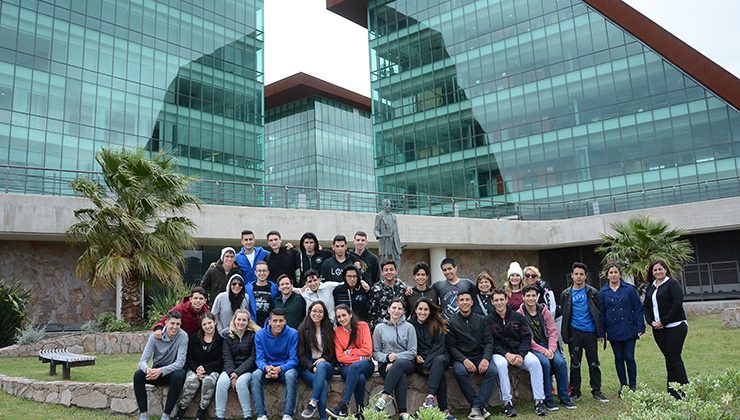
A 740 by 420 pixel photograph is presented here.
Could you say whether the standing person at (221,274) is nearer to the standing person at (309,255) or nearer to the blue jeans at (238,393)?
the standing person at (309,255)

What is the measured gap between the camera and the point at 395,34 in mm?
45656

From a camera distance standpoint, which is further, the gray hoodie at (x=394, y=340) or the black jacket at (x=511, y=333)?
the black jacket at (x=511, y=333)

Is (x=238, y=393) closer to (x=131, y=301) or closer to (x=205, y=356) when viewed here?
(x=205, y=356)

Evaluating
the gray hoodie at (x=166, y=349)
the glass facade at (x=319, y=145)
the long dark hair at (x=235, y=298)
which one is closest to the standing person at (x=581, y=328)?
the long dark hair at (x=235, y=298)

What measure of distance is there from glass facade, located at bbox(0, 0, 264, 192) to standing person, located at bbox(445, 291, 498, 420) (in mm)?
27689

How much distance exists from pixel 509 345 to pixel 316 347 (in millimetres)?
2551

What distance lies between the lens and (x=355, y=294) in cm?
828

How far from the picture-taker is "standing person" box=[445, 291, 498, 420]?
7.37 metres

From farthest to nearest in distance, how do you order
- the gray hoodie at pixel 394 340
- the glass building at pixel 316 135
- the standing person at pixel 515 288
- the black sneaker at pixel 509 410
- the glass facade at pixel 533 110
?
the glass building at pixel 316 135
the glass facade at pixel 533 110
the standing person at pixel 515 288
the gray hoodie at pixel 394 340
the black sneaker at pixel 509 410

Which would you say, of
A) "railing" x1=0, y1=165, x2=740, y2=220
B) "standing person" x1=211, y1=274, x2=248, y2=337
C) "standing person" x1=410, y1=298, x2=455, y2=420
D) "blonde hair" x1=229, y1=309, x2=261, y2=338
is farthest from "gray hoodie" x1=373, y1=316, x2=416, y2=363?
"railing" x1=0, y1=165, x2=740, y2=220

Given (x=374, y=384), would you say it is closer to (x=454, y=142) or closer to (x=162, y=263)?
(x=162, y=263)

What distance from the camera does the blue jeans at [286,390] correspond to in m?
7.02

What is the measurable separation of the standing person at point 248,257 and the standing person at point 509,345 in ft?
11.9

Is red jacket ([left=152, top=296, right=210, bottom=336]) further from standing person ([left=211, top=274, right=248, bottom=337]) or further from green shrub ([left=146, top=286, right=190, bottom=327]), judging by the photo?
green shrub ([left=146, top=286, right=190, bottom=327])
